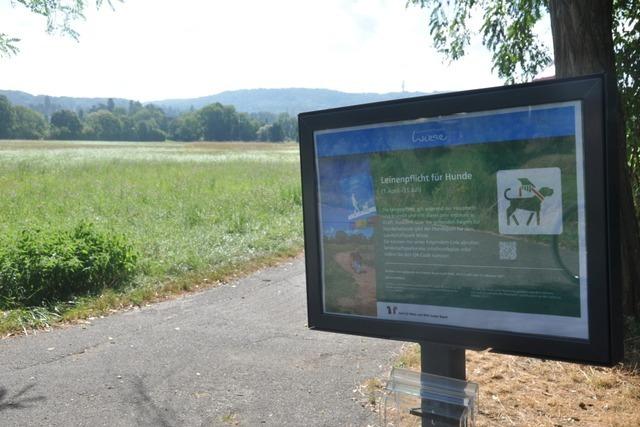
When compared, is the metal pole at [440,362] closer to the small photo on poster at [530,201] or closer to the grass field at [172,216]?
the small photo on poster at [530,201]

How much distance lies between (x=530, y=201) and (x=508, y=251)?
0.20 meters

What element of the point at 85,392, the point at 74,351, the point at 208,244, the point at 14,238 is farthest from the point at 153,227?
the point at 85,392

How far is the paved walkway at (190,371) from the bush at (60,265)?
0.98m

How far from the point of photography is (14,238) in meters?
7.82

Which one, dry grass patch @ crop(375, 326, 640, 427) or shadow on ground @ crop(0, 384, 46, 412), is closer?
dry grass patch @ crop(375, 326, 640, 427)

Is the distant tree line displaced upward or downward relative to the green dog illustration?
upward

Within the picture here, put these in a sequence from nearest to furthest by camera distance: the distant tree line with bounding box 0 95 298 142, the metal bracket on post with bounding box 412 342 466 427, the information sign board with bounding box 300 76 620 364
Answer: the information sign board with bounding box 300 76 620 364, the metal bracket on post with bounding box 412 342 466 427, the distant tree line with bounding box 0 95 298 142

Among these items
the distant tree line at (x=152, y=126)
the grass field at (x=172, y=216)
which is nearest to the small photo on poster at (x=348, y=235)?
the grass field at (x=172, y=216)

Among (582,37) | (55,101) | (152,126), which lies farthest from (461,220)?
(55,101)

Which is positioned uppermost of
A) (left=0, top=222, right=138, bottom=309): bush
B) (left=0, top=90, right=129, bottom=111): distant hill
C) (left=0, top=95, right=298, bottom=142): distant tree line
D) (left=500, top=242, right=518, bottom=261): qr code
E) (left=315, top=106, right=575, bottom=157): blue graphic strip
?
(left=0, top=90, right=129, bottom=111): distant hill

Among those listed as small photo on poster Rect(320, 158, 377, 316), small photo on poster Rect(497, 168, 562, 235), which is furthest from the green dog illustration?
small photo on poster Rect(320, 158, 377, 316)

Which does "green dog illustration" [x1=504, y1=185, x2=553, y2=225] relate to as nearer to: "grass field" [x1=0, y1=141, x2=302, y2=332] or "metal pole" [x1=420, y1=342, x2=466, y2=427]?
"metal pole" [x1=420, y1=342, x2=466, y2=427]

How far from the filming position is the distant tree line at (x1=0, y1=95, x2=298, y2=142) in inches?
3091

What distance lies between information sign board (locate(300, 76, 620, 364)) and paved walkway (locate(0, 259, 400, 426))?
1.62 meters
